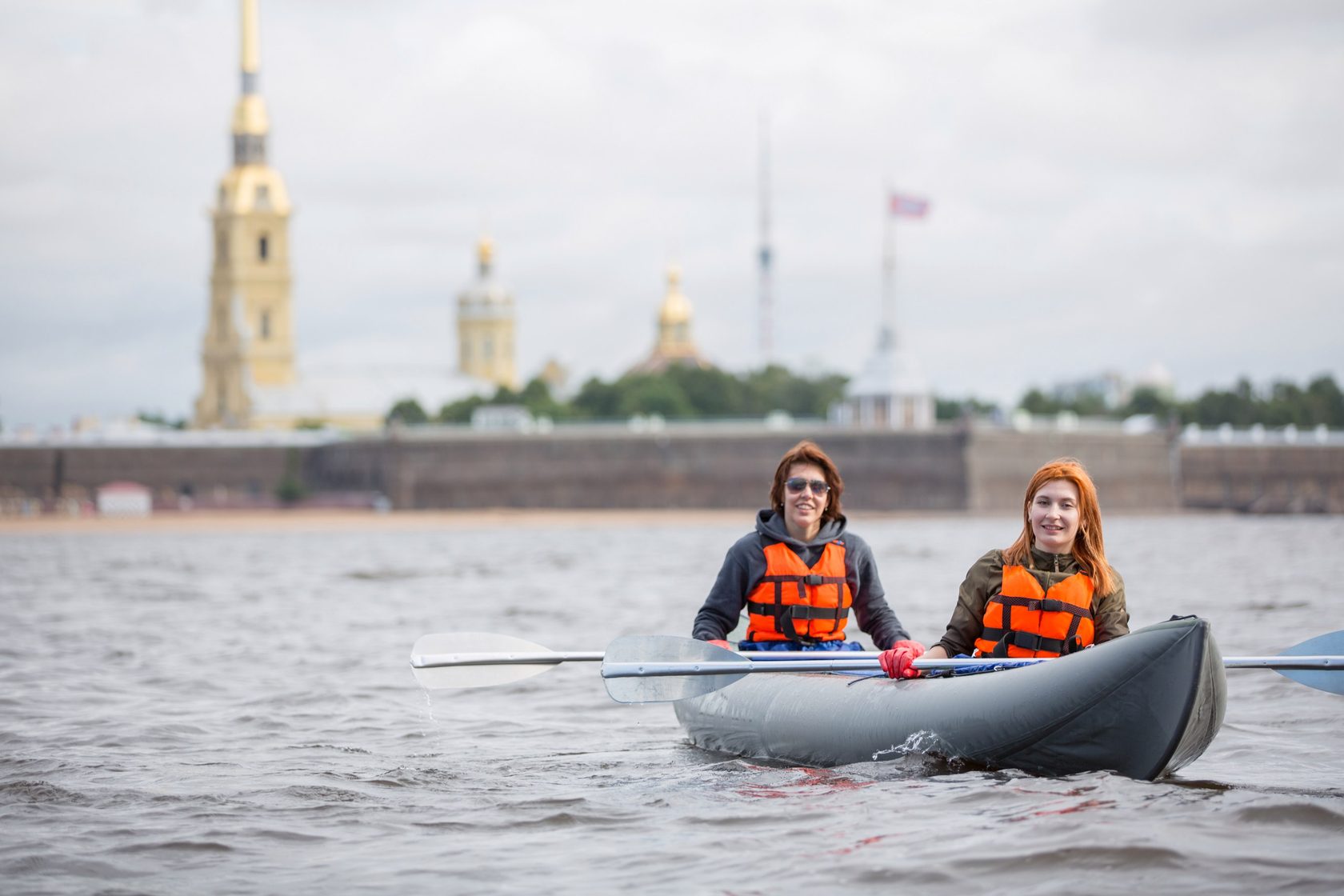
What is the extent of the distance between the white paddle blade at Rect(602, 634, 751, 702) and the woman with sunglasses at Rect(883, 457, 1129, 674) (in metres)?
1.35

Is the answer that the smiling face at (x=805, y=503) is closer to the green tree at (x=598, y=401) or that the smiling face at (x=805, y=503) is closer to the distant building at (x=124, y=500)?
the distant building at (x=124, y=500)

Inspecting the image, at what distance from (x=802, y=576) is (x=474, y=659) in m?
1.97

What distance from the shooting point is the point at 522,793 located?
885 cm

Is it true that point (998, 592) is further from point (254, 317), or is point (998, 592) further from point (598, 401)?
point (254, 317)

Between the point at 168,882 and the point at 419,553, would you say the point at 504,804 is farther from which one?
Result: the point at 419,553

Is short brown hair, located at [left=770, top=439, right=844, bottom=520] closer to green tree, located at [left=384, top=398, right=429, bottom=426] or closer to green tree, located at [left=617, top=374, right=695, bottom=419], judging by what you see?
green tree, located at [left=617, top=374, right=695, bottom=419]

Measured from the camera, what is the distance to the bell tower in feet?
374

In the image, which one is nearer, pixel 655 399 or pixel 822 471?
pixel 822 471

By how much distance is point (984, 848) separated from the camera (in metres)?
7.08

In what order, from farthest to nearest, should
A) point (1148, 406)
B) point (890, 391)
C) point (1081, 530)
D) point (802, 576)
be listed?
point (1148, 406) → point (890, 391) → point (802, 576) → point (1081, 530)

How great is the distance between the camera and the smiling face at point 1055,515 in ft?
24.1

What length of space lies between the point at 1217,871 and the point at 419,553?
35363 mm

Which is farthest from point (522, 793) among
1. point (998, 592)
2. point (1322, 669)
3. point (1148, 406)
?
point (1148, 406)

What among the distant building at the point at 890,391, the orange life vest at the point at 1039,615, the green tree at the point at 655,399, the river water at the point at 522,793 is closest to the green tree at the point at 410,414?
the green tree at the point at 655,399
